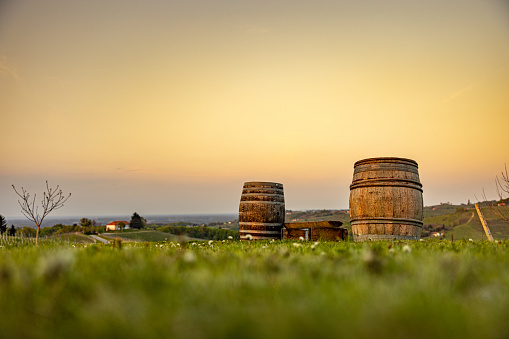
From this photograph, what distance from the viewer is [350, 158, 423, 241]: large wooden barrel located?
36.1 feet

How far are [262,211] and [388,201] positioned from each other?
4.70 metres

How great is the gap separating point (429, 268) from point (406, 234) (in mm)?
9260

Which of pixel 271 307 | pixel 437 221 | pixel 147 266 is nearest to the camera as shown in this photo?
pixel 271 307

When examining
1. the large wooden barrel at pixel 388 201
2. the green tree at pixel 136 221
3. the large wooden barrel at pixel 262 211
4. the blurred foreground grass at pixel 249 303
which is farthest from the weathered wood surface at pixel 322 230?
the green tree at pixel 136 221

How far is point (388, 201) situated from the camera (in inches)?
434

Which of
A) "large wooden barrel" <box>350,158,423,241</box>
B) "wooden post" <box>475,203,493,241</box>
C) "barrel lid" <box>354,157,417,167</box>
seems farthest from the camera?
"wooden post" <box>475,203,493,241</box>

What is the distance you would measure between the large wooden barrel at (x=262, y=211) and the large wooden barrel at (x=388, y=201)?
3.45 meters

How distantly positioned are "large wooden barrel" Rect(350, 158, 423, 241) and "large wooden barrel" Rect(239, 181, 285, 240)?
3.45 metres

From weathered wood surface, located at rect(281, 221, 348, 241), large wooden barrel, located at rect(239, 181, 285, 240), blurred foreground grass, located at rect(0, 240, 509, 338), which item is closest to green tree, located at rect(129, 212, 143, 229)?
large wooden barrel, located at rect(239, 181, 285, 240)

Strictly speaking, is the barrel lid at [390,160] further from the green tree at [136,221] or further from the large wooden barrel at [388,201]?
the green tree at [136,221]

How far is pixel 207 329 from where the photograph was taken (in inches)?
56.6

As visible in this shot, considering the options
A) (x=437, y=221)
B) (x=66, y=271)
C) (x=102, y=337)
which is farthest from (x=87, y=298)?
(x=437, y=221)

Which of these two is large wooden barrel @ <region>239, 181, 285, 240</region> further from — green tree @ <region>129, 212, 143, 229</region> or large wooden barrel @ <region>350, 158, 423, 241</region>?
green tree @ <region>129, 212, 143, 229</region>

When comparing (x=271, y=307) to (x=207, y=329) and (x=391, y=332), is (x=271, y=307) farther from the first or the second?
(x=391, y=332)
